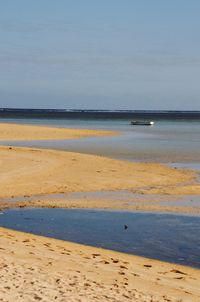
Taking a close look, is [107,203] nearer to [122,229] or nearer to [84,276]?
[122,229]

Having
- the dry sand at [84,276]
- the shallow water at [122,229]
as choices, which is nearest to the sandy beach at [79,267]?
the dry sand at [84,276]

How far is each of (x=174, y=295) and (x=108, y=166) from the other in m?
18.1

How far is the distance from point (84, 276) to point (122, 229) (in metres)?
4.93

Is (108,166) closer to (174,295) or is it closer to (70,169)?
(70,169)

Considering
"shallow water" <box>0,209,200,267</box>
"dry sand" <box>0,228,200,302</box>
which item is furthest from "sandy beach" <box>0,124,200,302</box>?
"shallow water" <box>0,209,200,267</box>

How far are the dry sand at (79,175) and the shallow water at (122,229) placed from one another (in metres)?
3.52

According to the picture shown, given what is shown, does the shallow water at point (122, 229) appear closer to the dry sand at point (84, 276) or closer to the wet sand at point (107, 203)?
the wet sand at point (107, 203)

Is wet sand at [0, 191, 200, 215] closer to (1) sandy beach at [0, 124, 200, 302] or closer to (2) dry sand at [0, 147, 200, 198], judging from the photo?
(1) sandy beach at [0, 124, 200, 302]

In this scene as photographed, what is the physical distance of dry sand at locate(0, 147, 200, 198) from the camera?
20.5 m

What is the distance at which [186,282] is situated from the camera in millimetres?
9656

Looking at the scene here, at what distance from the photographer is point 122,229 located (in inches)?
558

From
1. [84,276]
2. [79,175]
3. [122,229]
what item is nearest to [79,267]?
[84,276]

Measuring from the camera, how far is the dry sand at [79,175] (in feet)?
67.2

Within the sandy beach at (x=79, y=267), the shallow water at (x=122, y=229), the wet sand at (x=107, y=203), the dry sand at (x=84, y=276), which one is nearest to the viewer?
the dry sand at (x=84, y=276)
